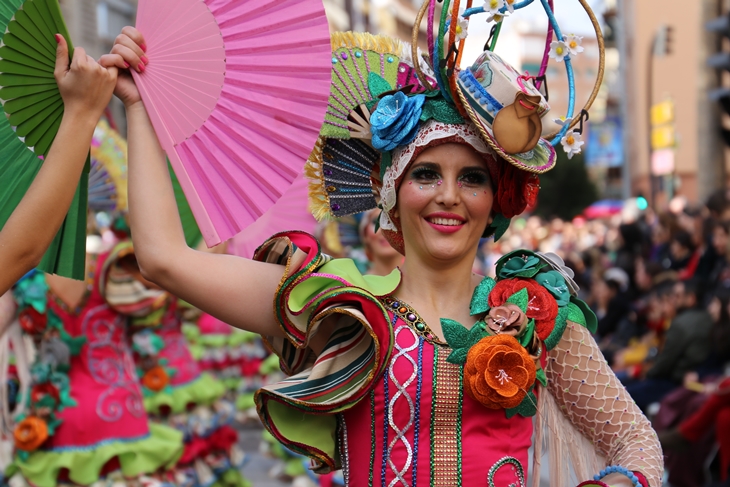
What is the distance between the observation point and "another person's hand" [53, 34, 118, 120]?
87.7 inches

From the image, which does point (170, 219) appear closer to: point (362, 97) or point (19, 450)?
point (362, 97)

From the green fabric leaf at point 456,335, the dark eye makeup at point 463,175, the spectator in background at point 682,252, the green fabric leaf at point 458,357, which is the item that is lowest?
the spectator in background at point 682,252

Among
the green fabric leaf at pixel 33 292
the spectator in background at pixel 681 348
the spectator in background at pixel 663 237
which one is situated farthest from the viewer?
the spectator in background at pixel 663 237

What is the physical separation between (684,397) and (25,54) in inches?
204

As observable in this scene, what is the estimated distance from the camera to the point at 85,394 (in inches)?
181

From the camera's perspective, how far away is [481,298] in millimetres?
2553

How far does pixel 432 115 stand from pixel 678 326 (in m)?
4.94

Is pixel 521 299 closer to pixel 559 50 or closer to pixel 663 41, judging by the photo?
pixel 559 50

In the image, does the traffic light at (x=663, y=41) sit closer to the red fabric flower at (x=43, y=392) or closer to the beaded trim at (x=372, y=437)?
the red fabric flower at (x=43, y=392)

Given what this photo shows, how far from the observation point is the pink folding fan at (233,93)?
2312 mm

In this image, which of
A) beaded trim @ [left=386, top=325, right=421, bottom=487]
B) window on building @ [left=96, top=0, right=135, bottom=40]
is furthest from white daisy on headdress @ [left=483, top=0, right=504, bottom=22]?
window on building @ [left=96, top=0, right=135, bottom=40]

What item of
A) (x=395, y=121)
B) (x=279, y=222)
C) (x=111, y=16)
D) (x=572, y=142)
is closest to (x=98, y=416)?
(x=279, y=222)

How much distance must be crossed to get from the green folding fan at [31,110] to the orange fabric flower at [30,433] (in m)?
2.28

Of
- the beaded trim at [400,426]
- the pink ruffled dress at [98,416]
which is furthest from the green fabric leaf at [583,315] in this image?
the pink ruffled dress at [98,416]
